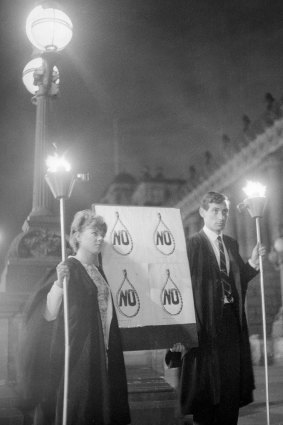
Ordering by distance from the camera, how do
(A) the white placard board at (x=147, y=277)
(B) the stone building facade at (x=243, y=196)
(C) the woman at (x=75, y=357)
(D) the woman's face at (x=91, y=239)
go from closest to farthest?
(C) the woman at (x=75, y=357)
(D) the woman's face at (x=91, y=239)
(A) the white placard board at (x=147, y=277)
(B) the stone building facade at (x=243, y=196)

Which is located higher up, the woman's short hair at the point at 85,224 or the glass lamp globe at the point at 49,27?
the glass lamp globe at the point at 49,27

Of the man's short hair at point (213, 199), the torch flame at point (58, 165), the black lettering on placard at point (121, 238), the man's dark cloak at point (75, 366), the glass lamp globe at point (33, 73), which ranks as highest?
the glass lamp globe at point (33, 73)

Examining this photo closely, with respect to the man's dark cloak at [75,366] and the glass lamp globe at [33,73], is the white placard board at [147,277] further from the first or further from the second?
the glass lamp globe at [33,73]

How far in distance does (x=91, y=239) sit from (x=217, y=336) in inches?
61.3

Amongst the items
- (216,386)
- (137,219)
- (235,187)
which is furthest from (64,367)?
(235,187)

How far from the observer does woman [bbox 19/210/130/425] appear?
3.53m

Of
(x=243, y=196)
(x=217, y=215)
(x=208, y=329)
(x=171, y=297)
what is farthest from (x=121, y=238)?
(x=243, y=196)

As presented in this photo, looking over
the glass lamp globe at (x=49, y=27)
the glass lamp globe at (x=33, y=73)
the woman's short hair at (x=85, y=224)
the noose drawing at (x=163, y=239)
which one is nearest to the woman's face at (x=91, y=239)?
the woman's short hair at (x=85, y=224)

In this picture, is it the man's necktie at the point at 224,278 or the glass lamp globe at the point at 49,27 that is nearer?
the man's necktie at the point at 224,278

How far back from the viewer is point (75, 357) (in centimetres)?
362

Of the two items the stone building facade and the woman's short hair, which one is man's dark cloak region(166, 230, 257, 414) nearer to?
the woman's short hair

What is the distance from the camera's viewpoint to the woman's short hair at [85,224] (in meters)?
3.93

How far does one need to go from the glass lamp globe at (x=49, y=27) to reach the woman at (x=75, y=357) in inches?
138

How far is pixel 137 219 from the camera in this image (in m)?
4.86
